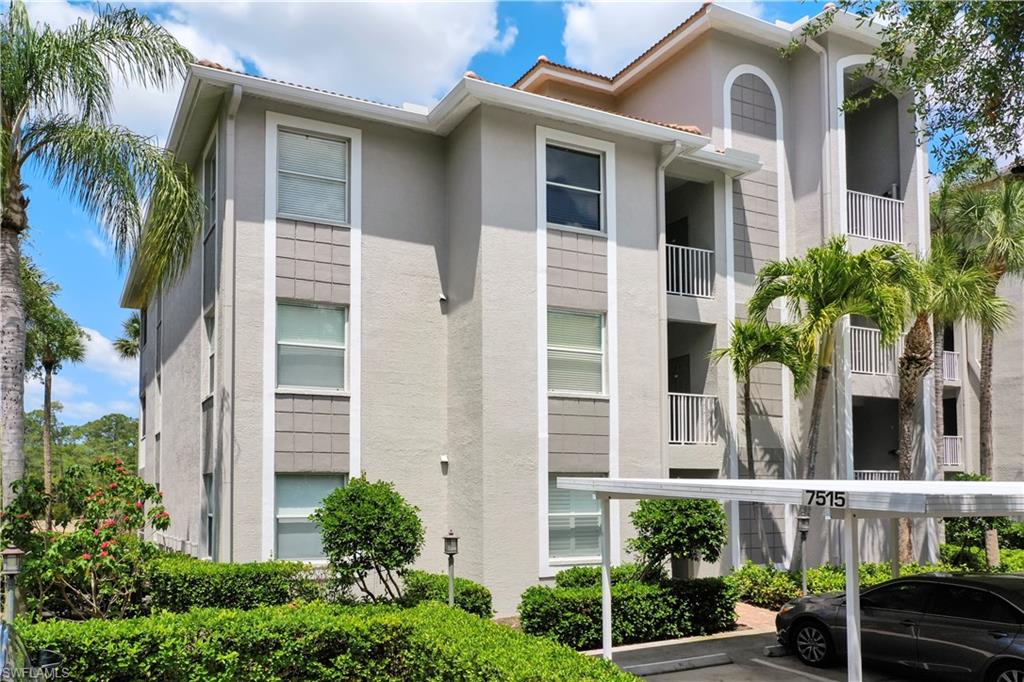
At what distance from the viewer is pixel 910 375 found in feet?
59.0

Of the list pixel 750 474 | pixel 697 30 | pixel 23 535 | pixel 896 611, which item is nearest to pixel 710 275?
pixel 750 474

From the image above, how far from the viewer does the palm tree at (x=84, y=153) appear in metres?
11.7

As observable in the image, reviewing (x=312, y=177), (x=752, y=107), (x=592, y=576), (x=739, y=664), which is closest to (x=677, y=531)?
(x=592, y=576)

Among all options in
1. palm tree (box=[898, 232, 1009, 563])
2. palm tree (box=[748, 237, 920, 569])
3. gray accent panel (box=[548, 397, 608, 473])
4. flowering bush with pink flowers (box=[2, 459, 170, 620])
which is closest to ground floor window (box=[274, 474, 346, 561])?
flowering bush with pink flowers (box=[2, 459, 170, 620])

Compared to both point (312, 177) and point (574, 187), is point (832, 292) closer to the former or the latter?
point (574, 187)

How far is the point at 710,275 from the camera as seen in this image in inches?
703

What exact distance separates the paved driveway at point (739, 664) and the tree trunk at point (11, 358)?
8.76 m

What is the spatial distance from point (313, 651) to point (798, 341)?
1048 cm

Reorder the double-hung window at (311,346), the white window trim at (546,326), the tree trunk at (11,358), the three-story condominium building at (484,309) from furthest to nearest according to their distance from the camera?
the white window trim at (546,326)
the double-hung window at (311,346)
the three-story condominium building at (484,309)
the tree trunk at (11,358)

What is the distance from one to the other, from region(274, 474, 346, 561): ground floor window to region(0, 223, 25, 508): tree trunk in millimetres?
3816

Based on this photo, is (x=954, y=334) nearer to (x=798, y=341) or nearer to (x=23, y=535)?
(x=798, y=341)

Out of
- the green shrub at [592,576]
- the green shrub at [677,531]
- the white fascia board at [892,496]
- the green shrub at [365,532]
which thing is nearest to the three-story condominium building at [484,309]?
the green shrub at [592,576]

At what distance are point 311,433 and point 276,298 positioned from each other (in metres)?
2.34

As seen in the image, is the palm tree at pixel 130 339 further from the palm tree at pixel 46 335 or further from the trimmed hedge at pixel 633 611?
the trimmed hedge at pixel 633 611
